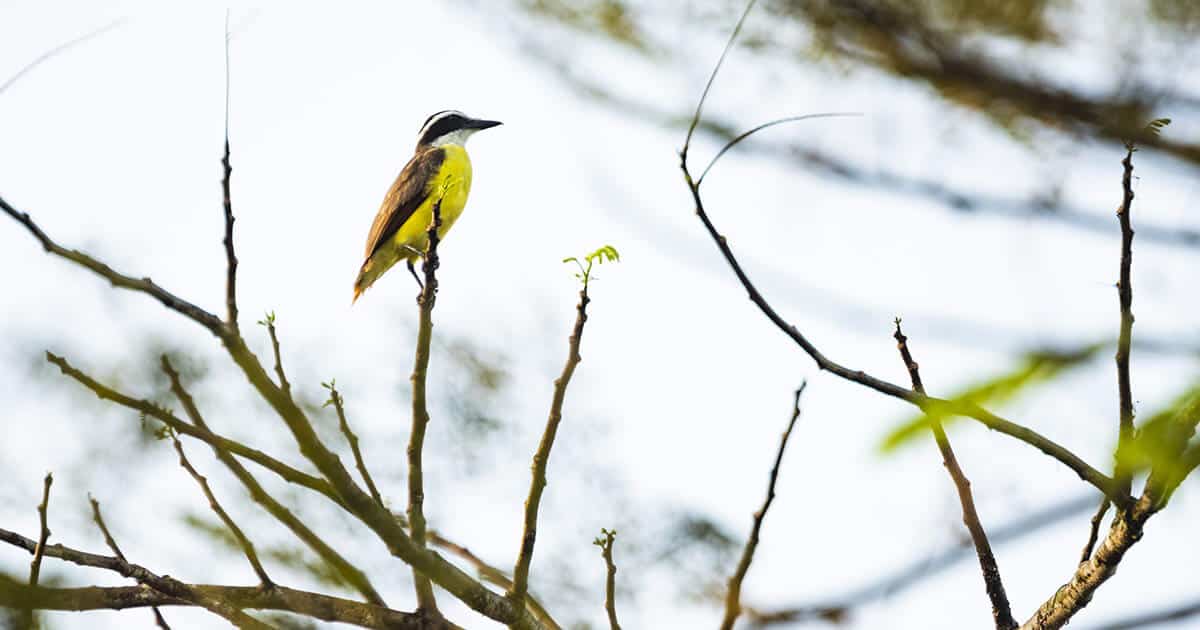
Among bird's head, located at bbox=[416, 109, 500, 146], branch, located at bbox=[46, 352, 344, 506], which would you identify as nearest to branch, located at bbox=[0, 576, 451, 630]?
branch, located at bbox=[46, 352, 344, 506]

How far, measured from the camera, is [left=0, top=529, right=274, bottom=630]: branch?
231 centimetres

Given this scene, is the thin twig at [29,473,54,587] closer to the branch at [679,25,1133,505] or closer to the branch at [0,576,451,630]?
the branch at [0,576,451,630]

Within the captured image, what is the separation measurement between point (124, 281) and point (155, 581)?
80cm

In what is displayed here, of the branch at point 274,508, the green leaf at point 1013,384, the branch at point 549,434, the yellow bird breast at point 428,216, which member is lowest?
the green leaf at point 1013,384

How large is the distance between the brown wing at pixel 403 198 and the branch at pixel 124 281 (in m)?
5.90

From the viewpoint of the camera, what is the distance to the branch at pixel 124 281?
1.70 metres

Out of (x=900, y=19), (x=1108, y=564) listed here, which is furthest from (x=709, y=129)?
(x=1108, y=564)

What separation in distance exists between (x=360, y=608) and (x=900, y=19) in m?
1.79

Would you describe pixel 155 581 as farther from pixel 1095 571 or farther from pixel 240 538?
pixel 1095 571

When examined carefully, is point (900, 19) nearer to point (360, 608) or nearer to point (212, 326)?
point (212, 326)

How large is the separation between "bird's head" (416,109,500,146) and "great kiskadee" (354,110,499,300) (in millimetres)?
567

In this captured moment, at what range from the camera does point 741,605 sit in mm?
999

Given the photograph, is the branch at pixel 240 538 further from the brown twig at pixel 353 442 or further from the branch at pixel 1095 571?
the branch at pixel 1095 571

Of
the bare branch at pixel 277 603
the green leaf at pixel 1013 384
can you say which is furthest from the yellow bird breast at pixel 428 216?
the green leaf at pixel 1013 384
